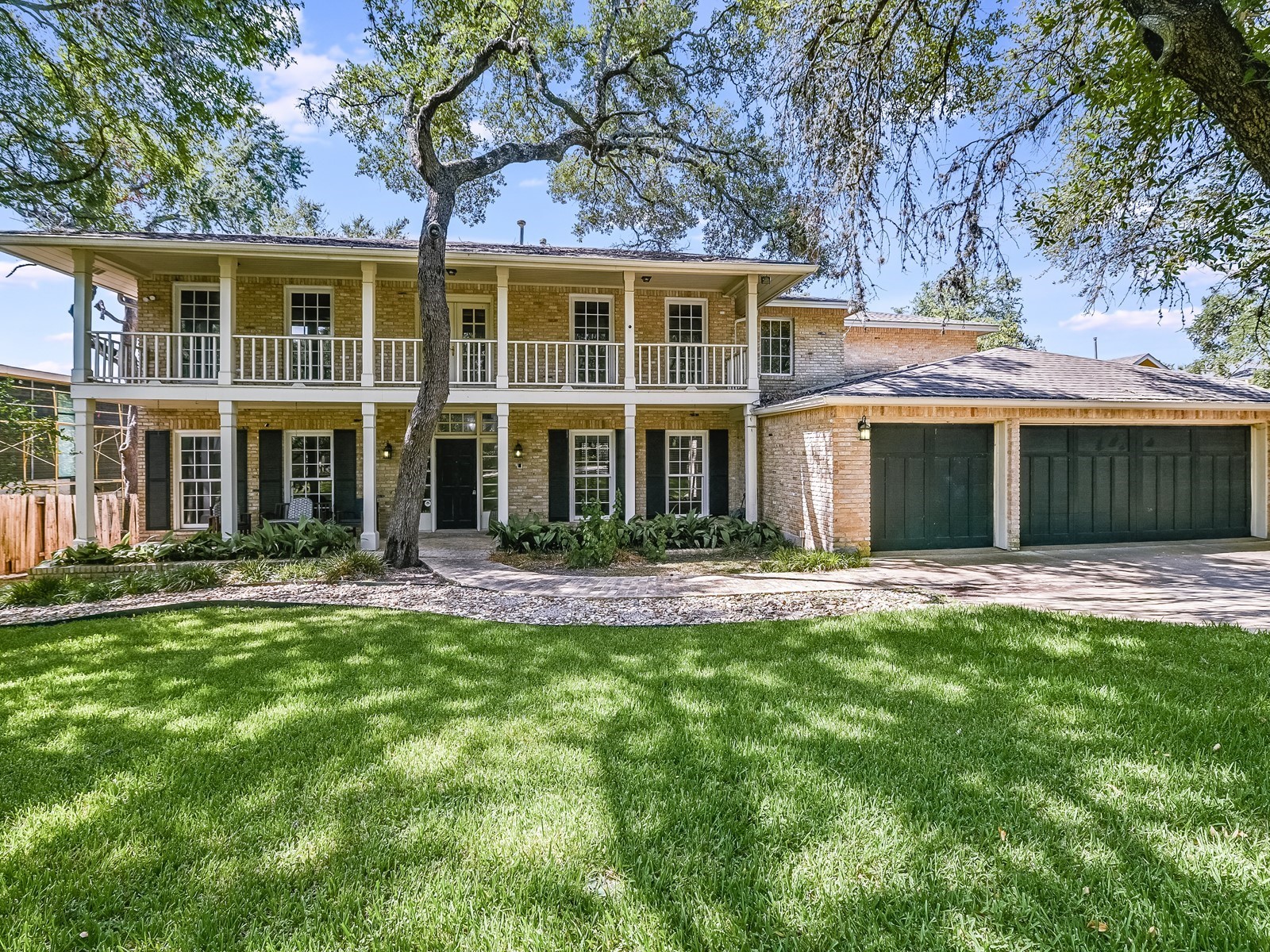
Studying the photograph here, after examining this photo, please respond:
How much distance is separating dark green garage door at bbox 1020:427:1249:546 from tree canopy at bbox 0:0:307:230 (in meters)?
14.9

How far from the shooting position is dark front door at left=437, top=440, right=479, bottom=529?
14125mm

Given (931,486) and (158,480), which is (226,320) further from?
(931,486)

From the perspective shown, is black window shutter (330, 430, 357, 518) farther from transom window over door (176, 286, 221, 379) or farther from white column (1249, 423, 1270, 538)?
white column (1249, 423, 1270, 538)

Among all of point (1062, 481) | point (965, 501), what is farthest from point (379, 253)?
point (1062, 481)

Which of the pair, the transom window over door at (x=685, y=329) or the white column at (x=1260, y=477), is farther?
the transom window over door at (x=685, y=329)

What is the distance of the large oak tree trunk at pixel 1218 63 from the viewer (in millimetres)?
4062

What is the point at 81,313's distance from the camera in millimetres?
11000

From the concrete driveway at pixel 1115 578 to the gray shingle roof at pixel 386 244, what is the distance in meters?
6.61

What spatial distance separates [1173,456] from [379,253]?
52.4 ft

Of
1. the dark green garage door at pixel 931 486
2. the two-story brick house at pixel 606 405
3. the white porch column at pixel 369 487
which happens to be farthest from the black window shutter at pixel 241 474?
the dark green garage door at pixel 931 486

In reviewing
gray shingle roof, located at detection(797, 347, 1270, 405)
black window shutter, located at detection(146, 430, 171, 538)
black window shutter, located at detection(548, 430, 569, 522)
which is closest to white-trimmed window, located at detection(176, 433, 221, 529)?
black window shutter, located at detection(146, 430, 171, 538)

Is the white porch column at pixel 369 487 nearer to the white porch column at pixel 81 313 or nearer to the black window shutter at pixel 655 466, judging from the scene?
the white porch column at pixel 81 313

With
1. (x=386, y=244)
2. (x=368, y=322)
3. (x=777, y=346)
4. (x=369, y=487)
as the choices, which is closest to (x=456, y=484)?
(x=369, y=487)

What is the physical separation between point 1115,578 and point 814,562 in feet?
13.8
